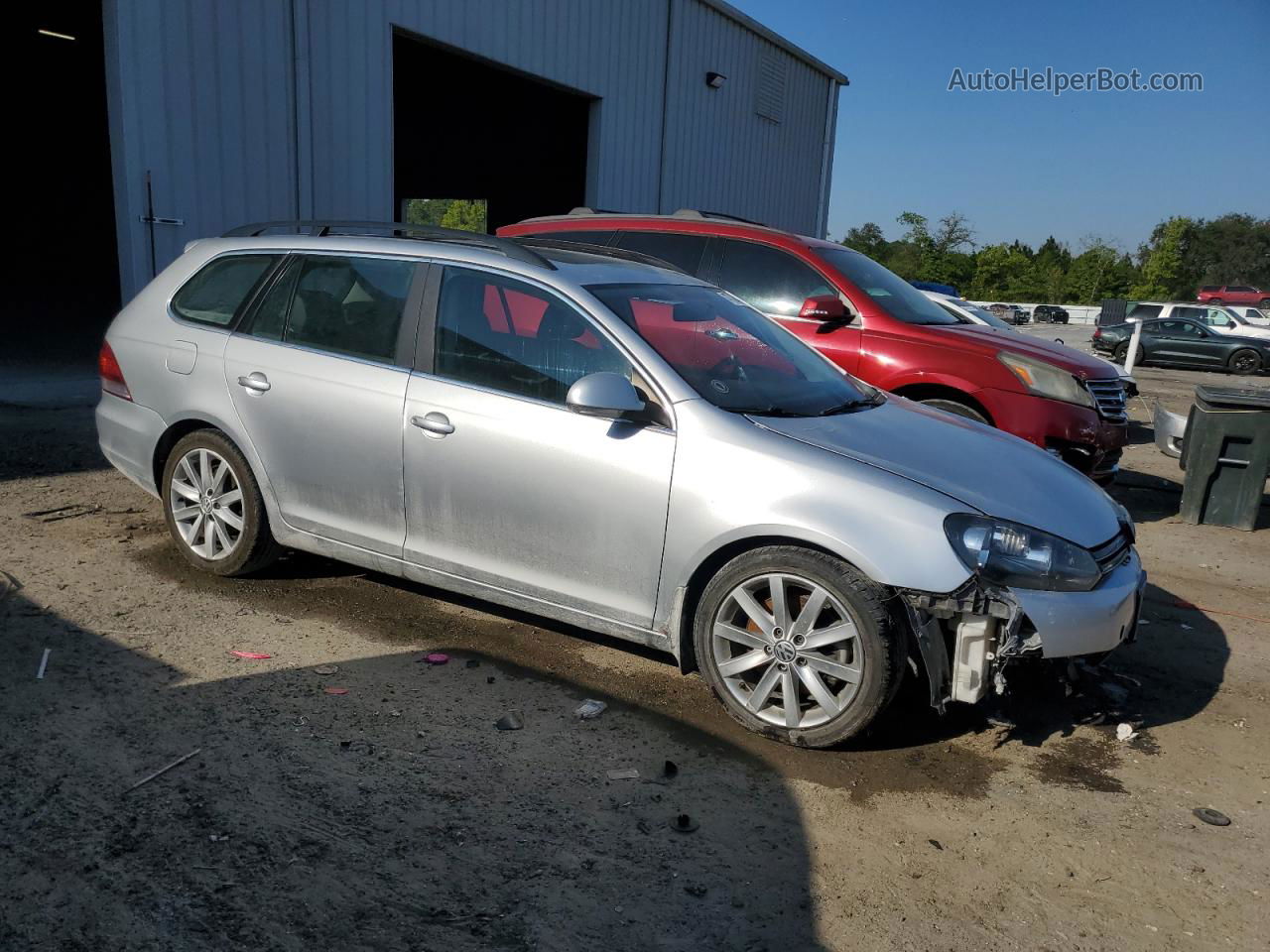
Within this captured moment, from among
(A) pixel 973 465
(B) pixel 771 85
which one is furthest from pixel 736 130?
(A) pixel 973 465

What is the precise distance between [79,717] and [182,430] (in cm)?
190

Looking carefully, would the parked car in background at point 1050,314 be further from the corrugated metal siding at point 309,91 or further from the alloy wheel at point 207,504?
the alloy wheel at point 207,504

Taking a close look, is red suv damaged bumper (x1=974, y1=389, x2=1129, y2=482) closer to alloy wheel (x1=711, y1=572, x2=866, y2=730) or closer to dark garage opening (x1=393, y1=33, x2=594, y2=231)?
alloy wheel (x1=711, y1=572, x2=866, y2=730)

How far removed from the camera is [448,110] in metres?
19.0

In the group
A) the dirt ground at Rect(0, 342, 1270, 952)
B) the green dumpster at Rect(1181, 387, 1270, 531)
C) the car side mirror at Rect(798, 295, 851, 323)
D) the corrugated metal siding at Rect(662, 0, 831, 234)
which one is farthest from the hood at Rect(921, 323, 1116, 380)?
the corrugated metal siding at Rect(662, 0, 831, 234)

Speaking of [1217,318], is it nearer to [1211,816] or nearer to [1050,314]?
[1050,314]

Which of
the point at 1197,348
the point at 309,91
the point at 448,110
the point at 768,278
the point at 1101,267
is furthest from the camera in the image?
the point at 1101,267

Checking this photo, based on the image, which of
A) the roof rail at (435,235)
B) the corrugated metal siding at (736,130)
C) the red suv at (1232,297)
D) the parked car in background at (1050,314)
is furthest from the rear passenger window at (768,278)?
the parked car in background at (1050,314)

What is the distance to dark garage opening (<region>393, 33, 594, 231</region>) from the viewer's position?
15461 mm

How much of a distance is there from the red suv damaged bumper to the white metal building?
7585mm

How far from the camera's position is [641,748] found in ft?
11.7

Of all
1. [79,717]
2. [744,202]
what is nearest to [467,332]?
[79,717]

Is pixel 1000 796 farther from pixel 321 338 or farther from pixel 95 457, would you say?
pixel 95 457

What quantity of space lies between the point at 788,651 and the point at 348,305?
8.54 ft
